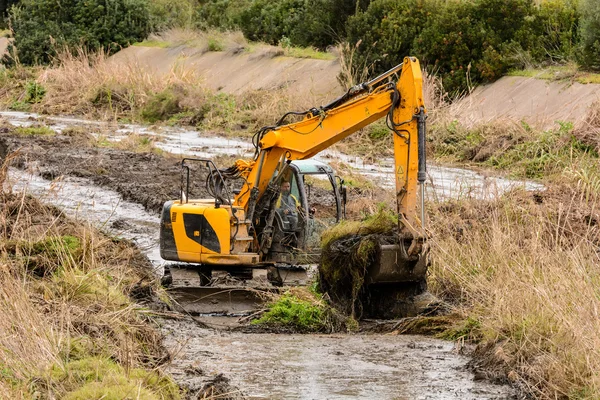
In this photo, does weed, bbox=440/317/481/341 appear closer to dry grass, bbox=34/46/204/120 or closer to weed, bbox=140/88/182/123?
dry grass, bbox=34/46/204/120

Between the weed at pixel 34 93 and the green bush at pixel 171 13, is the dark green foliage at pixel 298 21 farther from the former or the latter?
the weed at pixel 34 93

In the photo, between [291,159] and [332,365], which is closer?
[332,365]

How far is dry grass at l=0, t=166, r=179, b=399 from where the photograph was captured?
766 centimetres

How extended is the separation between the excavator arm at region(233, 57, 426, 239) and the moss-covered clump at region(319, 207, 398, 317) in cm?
46

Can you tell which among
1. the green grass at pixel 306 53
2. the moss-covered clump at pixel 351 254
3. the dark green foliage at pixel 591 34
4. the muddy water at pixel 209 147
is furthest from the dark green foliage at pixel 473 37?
the moss-covered clump at pixel 351 254

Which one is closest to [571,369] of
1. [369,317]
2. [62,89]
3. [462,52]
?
[369,317]

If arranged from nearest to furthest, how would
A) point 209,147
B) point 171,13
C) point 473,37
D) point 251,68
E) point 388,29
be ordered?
point 209,147 → point 473,37 → point 388,29 → point 251,68 → point 171,13

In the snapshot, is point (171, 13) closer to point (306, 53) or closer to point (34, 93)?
point (34, 93)

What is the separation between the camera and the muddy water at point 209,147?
2125cm

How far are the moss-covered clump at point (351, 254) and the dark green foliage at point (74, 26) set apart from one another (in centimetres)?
3613

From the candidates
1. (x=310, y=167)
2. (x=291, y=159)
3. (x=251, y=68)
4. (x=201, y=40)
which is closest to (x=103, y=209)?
(x=310, y=167)

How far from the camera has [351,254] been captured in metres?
12.4

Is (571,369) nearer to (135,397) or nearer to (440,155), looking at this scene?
(135,397)

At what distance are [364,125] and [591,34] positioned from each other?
16.3 metres
